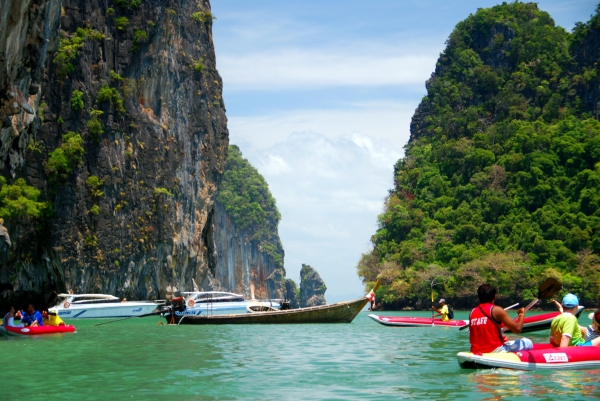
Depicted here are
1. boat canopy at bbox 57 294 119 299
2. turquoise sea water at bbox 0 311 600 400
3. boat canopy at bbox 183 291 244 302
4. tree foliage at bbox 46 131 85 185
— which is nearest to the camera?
turquoise sea water at bbox 0 311 600 400

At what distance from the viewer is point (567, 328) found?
14.2 meters

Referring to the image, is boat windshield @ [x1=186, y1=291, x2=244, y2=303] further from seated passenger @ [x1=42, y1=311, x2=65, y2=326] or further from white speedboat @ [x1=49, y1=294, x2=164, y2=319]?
seated passenger @ [x1=42, y1=311, x2=65, y2=326]

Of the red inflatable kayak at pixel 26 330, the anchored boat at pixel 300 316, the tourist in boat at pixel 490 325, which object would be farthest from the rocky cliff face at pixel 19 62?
the tourist in boat at pixel 490 325

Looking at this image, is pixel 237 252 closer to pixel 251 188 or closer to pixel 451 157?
pixel 251 188

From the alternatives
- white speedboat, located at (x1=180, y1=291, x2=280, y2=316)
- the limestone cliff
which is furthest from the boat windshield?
the limestone cliff

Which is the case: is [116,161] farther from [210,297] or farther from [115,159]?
[210,297]

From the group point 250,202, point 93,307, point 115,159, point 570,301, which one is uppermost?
point 250,202

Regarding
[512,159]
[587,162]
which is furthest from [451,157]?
[587,162]

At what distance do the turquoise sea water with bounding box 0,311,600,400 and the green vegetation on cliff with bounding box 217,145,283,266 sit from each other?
94.0 m

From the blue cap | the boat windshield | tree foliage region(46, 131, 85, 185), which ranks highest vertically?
tree foliage region(46, 131, 85, 185)

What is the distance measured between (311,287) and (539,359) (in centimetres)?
11739

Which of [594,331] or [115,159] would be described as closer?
[594,331]

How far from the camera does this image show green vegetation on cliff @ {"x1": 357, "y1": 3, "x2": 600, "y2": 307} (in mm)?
64188

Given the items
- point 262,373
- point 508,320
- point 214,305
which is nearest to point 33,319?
point 262,373
